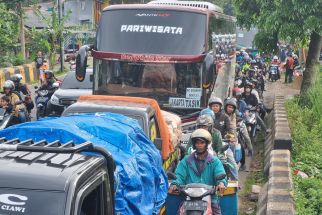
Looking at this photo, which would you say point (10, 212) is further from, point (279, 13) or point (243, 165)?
point (279, 13)

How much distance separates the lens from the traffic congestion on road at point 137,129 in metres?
3.67

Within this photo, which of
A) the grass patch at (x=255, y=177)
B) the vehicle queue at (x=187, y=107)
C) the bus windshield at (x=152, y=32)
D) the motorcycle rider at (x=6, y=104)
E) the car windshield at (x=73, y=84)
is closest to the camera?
the vehicle queue at (x=187, y=107)

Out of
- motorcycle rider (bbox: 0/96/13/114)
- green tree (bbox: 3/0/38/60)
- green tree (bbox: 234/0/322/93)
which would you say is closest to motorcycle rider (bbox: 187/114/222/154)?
motorcycle rider (bbox: 0/96/13/114)

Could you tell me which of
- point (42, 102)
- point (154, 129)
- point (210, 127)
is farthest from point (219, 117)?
point (42, 102)

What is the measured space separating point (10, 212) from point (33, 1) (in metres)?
28.9

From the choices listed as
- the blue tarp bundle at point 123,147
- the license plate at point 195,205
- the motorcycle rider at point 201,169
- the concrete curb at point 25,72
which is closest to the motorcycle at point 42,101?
the blue tarp bundle at point 123,147

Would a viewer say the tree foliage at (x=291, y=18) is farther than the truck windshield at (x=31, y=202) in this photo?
Yes

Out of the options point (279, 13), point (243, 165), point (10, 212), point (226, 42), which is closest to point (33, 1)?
point (226, 42)

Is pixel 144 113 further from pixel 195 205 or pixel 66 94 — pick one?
pixel 66 94

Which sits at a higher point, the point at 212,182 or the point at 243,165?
the point at 212,182

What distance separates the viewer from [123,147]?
5.47m

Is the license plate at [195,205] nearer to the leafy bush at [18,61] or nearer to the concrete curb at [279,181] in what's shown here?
the concrete curb at [279,181]

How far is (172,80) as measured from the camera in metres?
11.1

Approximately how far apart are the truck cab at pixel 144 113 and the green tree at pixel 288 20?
6.07 m
